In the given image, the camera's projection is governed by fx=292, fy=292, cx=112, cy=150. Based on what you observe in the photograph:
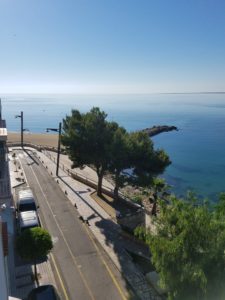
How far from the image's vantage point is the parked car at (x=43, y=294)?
16.3 m

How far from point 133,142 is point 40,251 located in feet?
50.5

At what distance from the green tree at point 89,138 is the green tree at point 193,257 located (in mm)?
18283

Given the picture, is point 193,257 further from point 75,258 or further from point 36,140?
point 36,140

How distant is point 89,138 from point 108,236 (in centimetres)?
1113

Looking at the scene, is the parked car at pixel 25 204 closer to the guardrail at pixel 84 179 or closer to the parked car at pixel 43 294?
the guardrail at pixel 84 179

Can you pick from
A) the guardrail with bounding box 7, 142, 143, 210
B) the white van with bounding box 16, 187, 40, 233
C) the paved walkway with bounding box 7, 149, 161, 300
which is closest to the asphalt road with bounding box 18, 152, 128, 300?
the paved walkway with bounding box 7, 149, 161, 300

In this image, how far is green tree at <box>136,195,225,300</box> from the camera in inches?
471

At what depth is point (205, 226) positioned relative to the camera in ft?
41.9

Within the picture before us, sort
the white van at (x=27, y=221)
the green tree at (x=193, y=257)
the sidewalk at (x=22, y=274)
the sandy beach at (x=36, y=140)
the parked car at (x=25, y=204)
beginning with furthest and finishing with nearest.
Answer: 1. the sandy beach at (x=36, y=140)
2. the parked car at (x=25, y=204)
3. the white van at (x=27, y=221)
4. the sidewalk at (x=22, y=274)
5. the green tree at (x=193, y=257)

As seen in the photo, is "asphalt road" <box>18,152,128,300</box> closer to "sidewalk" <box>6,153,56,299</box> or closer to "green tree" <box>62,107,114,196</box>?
"sidewalk" <box>6,153,56,299</box>

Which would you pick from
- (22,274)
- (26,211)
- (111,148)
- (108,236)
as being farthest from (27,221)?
(111,148)

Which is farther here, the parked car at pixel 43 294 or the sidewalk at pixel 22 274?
the sidewalk at pixel 22 274

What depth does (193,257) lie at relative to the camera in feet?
40.9

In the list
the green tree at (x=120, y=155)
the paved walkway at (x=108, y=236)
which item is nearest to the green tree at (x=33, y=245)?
the paved walkway at (x=108, y=236)
